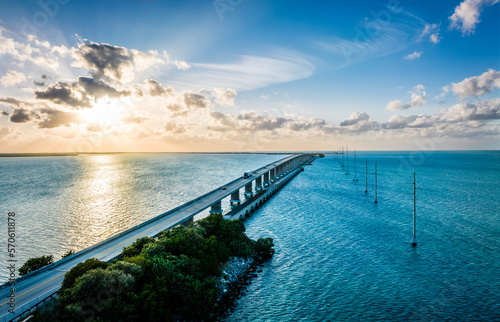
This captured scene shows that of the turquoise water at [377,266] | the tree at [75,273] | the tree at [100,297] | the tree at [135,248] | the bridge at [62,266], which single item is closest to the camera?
the tree at [100,297]

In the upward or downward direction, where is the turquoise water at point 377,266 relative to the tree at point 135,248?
downward

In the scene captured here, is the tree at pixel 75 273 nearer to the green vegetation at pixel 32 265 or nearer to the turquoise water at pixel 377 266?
the green vegetation at pixel 32 265

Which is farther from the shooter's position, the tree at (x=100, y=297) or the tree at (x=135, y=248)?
the tree at (x=135, y=248)

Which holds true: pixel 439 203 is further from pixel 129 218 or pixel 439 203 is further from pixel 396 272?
pixel 129 218

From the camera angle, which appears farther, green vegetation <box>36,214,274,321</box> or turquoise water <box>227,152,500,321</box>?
turquoise water <box>227,152,500,321</box>

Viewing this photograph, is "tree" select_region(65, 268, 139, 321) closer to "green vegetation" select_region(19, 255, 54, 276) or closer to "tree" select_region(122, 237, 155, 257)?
"tree" select_region(122, 237, 155, 257)

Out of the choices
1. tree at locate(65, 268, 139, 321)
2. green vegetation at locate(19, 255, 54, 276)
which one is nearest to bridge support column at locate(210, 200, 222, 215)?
green vegetation at locate(19, 255, 54, 276)

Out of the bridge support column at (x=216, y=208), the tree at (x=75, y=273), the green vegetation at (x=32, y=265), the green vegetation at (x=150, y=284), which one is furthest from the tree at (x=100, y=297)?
the bridge support column at (x=216, y=208)

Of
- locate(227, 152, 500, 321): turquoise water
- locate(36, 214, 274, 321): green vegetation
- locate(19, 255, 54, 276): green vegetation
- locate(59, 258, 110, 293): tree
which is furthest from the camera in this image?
locate(19, 255, 54, 276): green vegetation

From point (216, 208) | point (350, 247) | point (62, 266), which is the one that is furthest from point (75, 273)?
point (216, 208)
